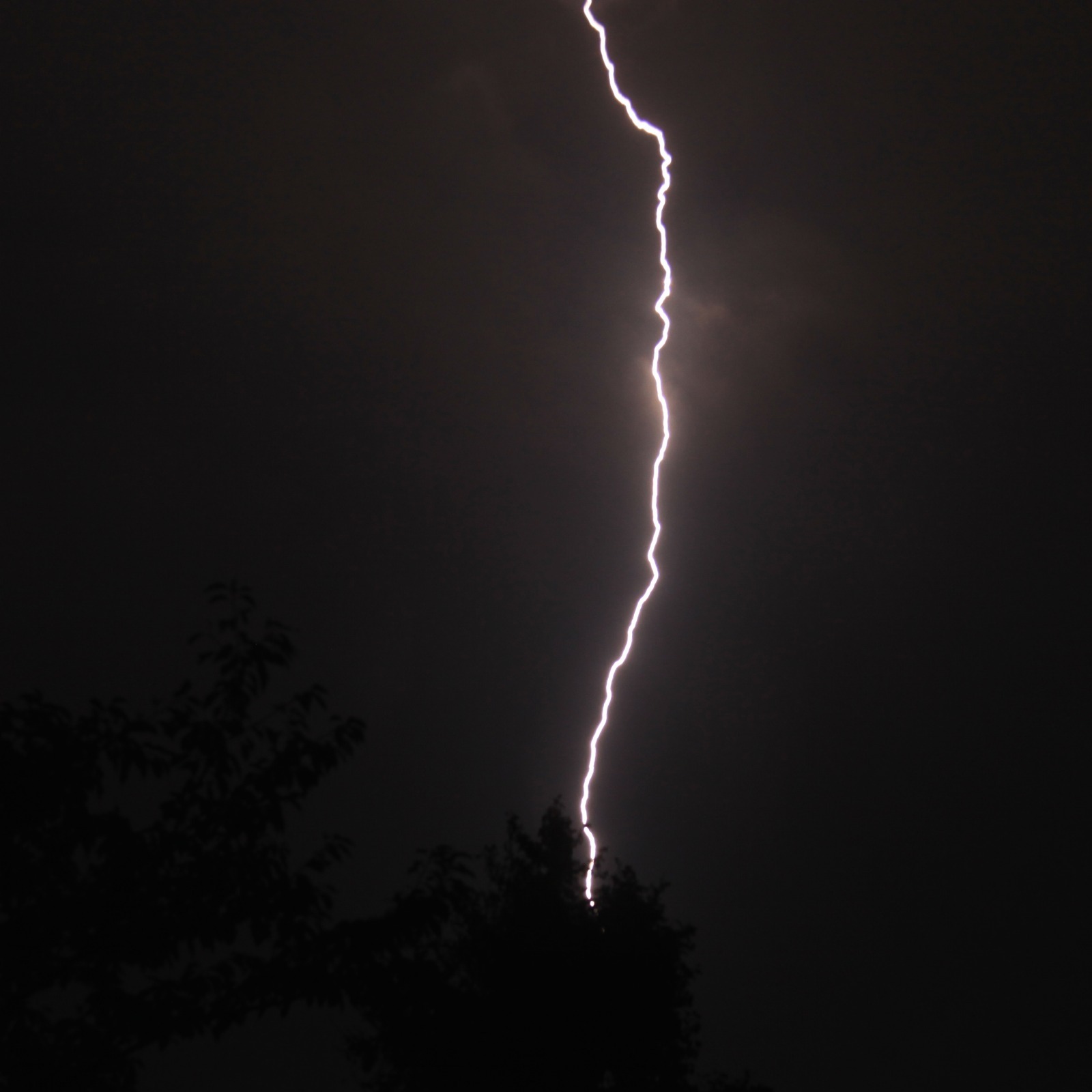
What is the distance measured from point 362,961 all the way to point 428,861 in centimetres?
51

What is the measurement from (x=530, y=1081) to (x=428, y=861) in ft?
19.6

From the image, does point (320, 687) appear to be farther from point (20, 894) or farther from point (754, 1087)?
point (754, 1087)

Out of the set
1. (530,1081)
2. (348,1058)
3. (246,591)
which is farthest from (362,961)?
(348,1058)

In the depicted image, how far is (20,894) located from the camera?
319cm

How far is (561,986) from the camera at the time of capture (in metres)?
9.80

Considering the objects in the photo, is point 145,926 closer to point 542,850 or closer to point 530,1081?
point 530,1081

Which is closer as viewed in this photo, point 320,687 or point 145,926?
point 145,926

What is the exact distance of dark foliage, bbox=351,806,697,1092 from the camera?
9.09m

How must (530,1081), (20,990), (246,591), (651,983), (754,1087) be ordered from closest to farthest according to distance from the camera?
(20,990) → (246,591) → (530,1081) → (651,983) → (754,1087)

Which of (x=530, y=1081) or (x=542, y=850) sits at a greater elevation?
(x=542, y=850)

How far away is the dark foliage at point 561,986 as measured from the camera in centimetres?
909

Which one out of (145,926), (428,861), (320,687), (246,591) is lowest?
(145,926)

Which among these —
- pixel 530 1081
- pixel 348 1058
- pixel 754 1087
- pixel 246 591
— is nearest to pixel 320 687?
pixel 246 591

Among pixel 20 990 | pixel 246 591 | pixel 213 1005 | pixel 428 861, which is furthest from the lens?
pixel 246 591
